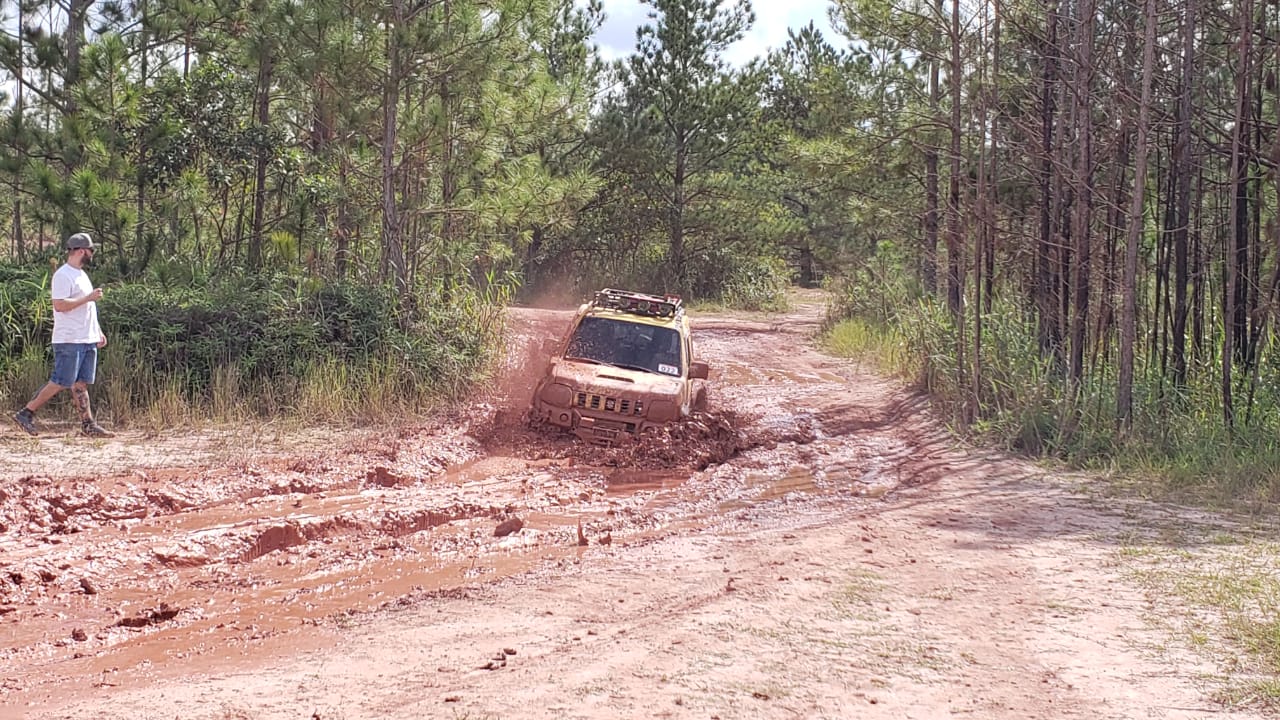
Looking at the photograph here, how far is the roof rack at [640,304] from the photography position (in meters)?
12.3

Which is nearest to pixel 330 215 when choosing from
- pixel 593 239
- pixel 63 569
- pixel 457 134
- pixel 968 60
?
pixel 457 134

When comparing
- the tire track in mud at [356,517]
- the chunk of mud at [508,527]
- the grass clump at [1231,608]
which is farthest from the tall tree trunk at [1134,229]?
the chunk of mud at [508,527]

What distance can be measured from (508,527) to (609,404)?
3.26 meters

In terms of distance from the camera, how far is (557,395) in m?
10.9

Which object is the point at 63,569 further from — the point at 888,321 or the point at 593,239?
the point at 593,239

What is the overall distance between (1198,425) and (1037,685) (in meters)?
Answer: 6.26

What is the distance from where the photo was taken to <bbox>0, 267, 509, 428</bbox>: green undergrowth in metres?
11.3

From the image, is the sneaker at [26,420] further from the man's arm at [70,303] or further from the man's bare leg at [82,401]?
the man's arm at [70,303]

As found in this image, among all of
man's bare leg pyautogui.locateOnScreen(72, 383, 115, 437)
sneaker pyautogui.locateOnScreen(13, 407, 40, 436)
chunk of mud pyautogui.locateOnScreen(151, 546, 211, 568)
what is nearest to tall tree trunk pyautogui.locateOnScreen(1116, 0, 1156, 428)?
chunk of mud pyautogui.locateOnScreen(151, 546, 211, 568)

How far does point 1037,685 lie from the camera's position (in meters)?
4.90

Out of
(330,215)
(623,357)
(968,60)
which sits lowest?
(623,357)

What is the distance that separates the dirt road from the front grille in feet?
1.41

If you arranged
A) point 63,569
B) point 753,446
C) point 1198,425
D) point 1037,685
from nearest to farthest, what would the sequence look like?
point 1037,685 → point 63,569 → point 1198,425 → point 753,446

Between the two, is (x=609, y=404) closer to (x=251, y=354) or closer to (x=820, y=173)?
(x=251, y=354)
